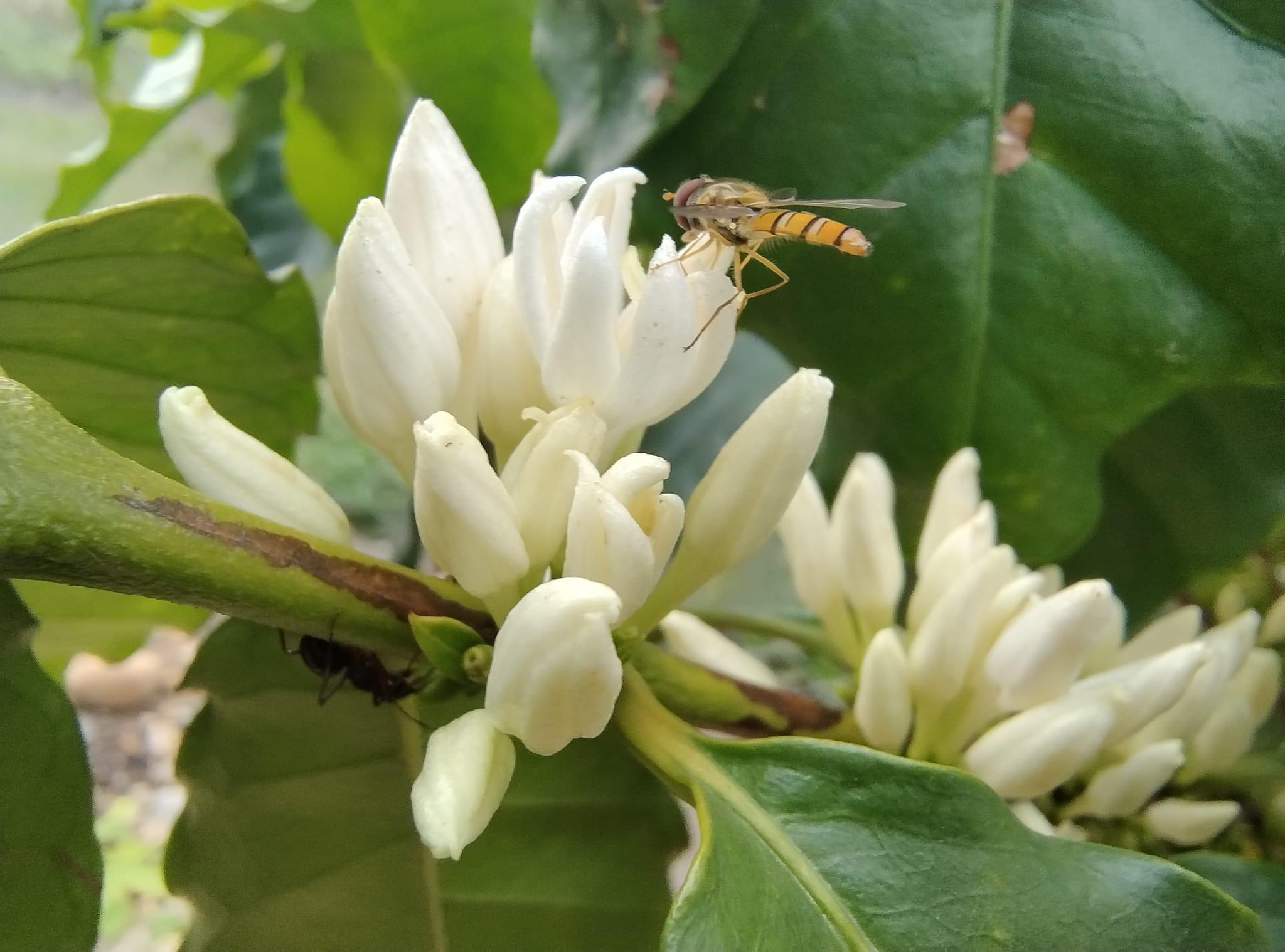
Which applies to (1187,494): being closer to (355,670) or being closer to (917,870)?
(917,870)

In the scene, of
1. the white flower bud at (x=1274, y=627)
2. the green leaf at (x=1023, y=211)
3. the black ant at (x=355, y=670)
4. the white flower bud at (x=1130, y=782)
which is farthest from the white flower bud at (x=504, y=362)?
the white flower bud at (x=1274, y=627)

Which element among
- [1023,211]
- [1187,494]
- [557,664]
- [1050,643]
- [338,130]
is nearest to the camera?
[557,664]

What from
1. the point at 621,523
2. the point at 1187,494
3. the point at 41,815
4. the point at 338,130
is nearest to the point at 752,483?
the point at 621,523

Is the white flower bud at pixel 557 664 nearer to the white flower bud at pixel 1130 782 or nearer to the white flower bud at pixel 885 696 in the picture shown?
the white flower bud at pixel 885 696

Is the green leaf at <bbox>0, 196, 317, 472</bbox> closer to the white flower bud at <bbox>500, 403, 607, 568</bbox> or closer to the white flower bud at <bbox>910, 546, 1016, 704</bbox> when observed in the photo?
the white flower bud at <bbox>500, 403, 607, 568</bbox>

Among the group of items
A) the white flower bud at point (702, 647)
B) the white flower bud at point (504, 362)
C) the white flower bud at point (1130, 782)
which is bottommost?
the white flower bud at point (702, 647)

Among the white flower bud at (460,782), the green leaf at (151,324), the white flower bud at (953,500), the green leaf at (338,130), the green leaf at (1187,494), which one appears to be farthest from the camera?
the green leaf at (338,130)

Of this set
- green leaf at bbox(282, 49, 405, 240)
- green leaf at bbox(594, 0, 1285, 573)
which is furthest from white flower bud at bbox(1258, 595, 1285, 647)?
green leaf at bbox(282, 49, 405, 240)
